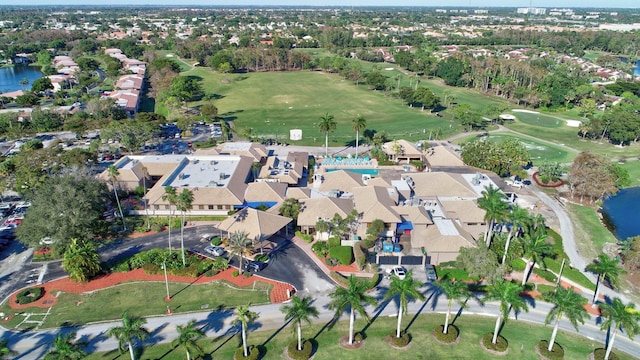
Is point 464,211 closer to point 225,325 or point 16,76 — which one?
point 225,325

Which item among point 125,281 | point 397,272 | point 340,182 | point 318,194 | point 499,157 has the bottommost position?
point 125,281

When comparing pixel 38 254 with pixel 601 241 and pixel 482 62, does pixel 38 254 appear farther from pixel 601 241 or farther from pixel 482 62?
pixel 482 62

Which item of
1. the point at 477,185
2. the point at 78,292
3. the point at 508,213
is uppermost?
the point at 508,213

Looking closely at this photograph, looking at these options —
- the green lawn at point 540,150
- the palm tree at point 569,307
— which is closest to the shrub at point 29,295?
the palm tree at point 569,307

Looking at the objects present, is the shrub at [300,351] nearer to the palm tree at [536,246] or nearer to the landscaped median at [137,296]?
the landscaped median at [137,296]

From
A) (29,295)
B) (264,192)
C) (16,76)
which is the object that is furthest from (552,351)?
(16,76)

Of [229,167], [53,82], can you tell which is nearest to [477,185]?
[229,167]
